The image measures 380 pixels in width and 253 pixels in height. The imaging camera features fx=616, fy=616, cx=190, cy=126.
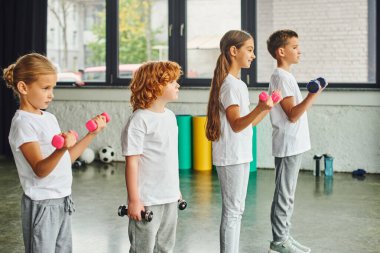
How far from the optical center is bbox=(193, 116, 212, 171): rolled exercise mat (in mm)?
6430

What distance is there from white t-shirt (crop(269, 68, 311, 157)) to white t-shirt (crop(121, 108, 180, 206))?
106 cm

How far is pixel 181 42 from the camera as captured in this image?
22.7 ft

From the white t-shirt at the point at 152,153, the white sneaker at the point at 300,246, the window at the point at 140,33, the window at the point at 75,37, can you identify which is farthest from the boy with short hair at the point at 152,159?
the window at the point at 75,37

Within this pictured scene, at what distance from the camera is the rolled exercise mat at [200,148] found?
253 inches

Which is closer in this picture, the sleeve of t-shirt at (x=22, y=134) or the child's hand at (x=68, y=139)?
the child's hand at (x=68, y=139)

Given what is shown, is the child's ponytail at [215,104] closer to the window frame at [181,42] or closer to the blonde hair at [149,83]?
the blonde hair at [149,83]

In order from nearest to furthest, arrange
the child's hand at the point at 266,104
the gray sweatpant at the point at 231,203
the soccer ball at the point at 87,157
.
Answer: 1. the child's hand at the point at 266,104
2. the gray sweatpant at the point at 231,203
3. the soccer ball at the point at 87,157

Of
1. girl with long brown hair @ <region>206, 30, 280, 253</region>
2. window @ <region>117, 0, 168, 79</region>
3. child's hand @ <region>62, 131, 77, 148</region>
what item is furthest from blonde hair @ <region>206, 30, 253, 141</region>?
window @ <region>117, 0, 168, 79</region>

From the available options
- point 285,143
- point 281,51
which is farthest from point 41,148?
point 281,51

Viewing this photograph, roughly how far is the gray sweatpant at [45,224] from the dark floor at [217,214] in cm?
131

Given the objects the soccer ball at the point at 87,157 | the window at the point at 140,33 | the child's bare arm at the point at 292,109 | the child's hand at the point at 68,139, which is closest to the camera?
the child's hand at the point at 68,139

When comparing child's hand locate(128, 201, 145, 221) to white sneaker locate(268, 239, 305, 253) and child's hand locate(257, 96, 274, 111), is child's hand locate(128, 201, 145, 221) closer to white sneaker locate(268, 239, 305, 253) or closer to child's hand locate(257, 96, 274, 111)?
child's hand locate(257, 96, 274, 111)

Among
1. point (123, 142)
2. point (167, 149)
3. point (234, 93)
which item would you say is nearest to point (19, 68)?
point (123, 142)

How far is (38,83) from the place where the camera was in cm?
212
